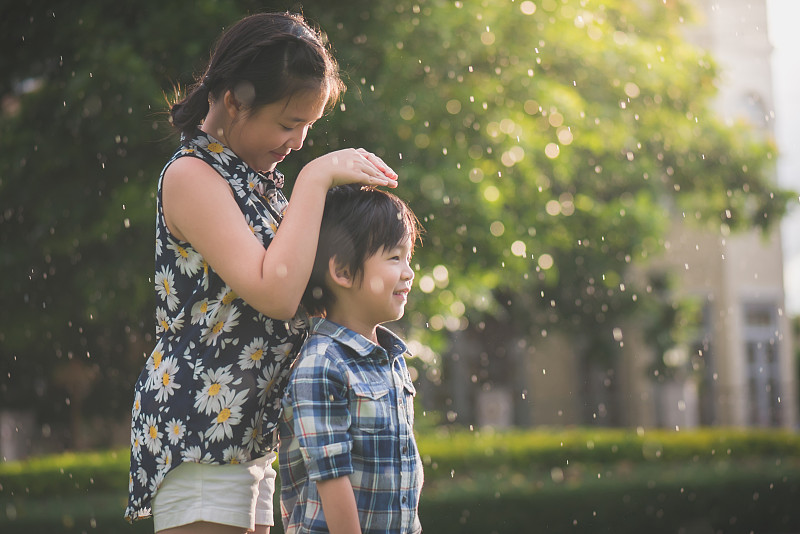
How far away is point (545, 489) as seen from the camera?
320 inches

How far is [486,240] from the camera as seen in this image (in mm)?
6773

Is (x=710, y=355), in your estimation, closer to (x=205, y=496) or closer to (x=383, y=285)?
(x=383, y=285)

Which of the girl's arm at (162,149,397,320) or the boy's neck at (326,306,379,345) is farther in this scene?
the boy's neck at (326,306,379,345)

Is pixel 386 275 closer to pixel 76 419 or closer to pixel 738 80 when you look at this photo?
pixel 76 419

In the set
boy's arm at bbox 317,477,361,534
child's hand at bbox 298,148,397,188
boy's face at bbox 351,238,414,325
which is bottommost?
boy's arm at bbox 317,477,361,534

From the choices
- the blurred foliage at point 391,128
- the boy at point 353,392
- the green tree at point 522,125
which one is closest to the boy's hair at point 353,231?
the boy at point 353,392

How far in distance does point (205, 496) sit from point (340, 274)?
0.53 m

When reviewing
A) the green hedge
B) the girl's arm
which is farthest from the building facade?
the girl's arm

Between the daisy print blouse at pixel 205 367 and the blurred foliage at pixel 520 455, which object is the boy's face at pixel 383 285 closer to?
the daisy print blouse at pixel 205 367

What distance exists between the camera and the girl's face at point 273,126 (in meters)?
1.92

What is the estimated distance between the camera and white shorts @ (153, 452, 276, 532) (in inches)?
70.6

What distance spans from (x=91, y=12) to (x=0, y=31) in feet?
2.71

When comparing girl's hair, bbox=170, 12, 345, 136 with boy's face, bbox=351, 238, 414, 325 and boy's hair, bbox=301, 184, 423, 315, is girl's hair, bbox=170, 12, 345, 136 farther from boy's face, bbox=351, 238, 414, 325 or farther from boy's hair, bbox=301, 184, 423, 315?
boy's face, bbox=351, 238, 414, 325

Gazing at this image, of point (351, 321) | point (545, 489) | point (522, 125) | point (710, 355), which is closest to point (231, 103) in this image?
point (351, 321)
